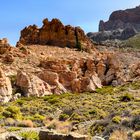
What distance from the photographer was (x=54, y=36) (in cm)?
10544

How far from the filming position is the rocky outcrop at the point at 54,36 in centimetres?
10506

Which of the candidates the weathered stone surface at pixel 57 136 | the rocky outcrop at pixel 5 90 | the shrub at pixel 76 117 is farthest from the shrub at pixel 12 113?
the weathered stone surface at pixel 57 136

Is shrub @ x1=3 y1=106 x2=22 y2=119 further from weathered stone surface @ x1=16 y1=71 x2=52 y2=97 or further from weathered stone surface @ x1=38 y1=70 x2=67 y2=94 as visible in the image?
weathered stone surface @ x1=38 y1=70 x2=67 y2=94

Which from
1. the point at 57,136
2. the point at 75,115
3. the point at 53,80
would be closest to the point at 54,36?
the point at 53,80

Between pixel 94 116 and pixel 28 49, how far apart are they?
56.5m

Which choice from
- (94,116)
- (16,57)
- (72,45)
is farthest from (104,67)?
(94,116)

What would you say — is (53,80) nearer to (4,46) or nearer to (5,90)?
(5,90)

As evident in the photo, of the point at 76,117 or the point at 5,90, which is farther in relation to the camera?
the point at 5,90

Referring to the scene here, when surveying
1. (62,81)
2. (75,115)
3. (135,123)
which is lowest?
(75,115)

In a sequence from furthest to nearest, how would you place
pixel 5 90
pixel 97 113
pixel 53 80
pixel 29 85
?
1. pixel 53 80
2. pixel 29 85
3. pixel 5 90
4. pixel 97 113

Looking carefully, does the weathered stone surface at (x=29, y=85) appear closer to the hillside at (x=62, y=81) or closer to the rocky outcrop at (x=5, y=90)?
the hillside at (x=62, y=81)

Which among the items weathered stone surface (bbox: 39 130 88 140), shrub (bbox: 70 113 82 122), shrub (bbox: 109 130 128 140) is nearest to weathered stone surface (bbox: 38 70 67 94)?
shrub (bbox: 70 113 82 122)

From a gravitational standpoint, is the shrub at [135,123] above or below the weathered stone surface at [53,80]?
below

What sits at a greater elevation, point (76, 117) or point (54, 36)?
point (54, 36)
